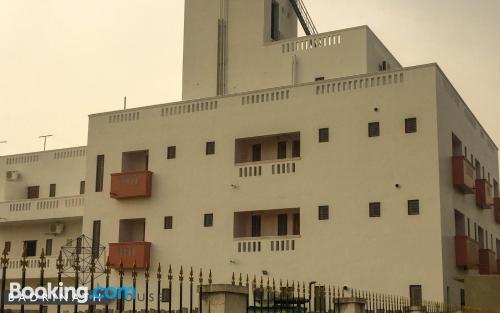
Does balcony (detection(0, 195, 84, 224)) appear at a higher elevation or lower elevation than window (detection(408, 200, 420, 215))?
higher

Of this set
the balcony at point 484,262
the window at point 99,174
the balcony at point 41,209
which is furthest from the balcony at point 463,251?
the balcony at point 41,209

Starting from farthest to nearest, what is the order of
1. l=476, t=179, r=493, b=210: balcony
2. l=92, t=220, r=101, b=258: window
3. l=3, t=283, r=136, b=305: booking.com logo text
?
1. l=92, t=220, r=101, b=258: window
2. l=476, t=179, r=493, b=210: balcony
3. l=3, t=283, r=136, b=305: booking.com logo text

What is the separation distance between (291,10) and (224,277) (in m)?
15.3

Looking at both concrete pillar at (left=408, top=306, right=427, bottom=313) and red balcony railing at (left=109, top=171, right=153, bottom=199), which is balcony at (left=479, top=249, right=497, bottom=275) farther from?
red balcony railing at (left=109, top=171, right=153, bottom=199)

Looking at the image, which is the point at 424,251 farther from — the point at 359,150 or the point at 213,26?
the point at 213,26

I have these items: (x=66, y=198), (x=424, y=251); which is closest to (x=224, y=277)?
(x=424, y=251)

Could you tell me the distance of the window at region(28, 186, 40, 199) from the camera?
4481 cm

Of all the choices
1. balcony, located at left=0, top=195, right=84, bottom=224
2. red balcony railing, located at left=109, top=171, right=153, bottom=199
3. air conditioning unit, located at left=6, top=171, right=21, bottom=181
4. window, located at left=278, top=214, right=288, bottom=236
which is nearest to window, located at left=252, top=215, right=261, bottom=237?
window, located at left=278, top=214, right=288, bottom=236

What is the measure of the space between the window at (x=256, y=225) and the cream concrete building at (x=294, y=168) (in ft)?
0.22

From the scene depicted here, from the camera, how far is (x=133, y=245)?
35.3m

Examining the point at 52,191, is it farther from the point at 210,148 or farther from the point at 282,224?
the point at 282,224

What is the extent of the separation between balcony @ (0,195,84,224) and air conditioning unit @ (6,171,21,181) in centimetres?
188

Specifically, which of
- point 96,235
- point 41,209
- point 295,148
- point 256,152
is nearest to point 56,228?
point 41,209

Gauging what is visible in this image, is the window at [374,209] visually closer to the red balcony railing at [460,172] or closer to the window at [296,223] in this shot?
the red balcony railing at [460,172]
